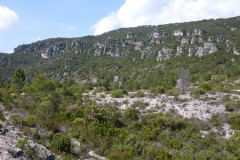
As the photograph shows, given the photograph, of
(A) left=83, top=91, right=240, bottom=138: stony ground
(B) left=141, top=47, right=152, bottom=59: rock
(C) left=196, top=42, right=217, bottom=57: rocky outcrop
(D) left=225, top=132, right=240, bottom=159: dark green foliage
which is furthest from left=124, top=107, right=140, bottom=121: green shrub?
(B) left=141, top=47, right=152, bottom=59: rock

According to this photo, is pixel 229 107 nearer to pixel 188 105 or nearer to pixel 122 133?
pixel 188 105

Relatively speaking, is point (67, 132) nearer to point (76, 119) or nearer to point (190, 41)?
point (76, 119)

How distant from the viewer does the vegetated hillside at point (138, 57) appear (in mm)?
58750

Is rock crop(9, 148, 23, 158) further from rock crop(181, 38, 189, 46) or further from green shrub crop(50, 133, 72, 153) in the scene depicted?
rock crop(181, 38, 189, 46)

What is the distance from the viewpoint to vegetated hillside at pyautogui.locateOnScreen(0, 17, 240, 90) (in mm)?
58750

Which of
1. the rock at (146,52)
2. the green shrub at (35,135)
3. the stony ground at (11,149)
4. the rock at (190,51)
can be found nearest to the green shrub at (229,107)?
the stony ground at (11,149)

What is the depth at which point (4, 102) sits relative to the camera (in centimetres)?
1495

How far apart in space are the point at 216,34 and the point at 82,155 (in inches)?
3930

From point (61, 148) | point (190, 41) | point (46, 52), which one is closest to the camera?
point (61, 148)

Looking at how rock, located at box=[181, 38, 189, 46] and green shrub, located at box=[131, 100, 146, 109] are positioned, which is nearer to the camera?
green shrub, located at box=[131, 100, 146, 109]

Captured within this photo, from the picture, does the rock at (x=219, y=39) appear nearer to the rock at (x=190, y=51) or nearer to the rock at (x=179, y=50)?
the rock at (x=190, y=51)

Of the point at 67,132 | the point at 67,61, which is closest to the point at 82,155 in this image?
the point at 67,132

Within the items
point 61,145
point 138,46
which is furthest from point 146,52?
point 61,145

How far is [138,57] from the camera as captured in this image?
288 ft
